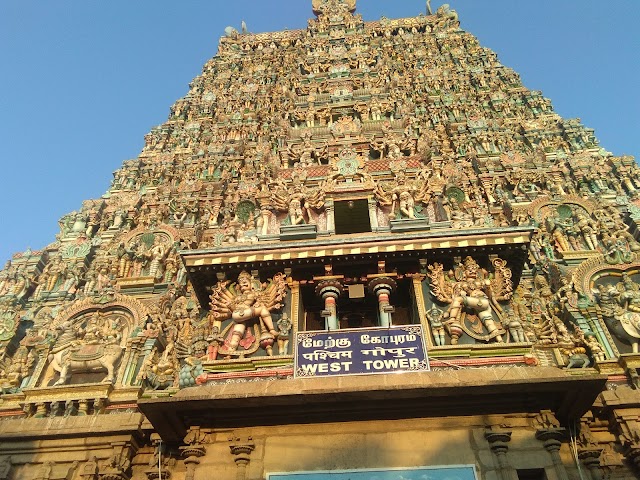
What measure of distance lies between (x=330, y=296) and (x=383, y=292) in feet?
4.29

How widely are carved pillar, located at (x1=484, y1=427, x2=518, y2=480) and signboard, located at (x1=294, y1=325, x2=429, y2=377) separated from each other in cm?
174

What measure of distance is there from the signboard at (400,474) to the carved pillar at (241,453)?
0.63 metres

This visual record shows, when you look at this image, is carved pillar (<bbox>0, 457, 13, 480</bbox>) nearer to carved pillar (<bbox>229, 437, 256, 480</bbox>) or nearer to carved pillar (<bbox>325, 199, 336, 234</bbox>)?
carved pillar (<bbox>229, 437, 256, 480</bbox>)

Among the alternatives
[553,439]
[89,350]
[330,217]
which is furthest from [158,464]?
[330,217]

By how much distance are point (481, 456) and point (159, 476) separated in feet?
20.8

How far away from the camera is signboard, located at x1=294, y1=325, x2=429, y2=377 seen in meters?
11.1

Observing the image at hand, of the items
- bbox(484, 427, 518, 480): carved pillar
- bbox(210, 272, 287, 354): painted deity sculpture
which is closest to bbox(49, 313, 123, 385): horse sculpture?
bbox(210, 272, 287, 354): painted deity sculpture

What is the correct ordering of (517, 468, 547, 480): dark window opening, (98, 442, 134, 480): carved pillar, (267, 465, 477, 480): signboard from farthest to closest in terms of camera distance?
1. (98, 442, 134, 480): carved pillar
2. (517, 468, 547, 480): dark window opening
3. (267, 465, 477, 480): signboard

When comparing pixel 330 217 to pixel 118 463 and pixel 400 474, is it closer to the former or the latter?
pixel 400 474

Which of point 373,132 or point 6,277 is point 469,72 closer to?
point 373,132

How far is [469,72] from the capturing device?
85.7ft

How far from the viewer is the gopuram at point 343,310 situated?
10.2 meters

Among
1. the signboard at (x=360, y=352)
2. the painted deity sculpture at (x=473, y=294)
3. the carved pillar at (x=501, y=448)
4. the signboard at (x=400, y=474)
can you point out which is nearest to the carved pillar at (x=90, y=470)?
the signboard at (x=400, y=474)

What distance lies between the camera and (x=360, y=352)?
1134cm
